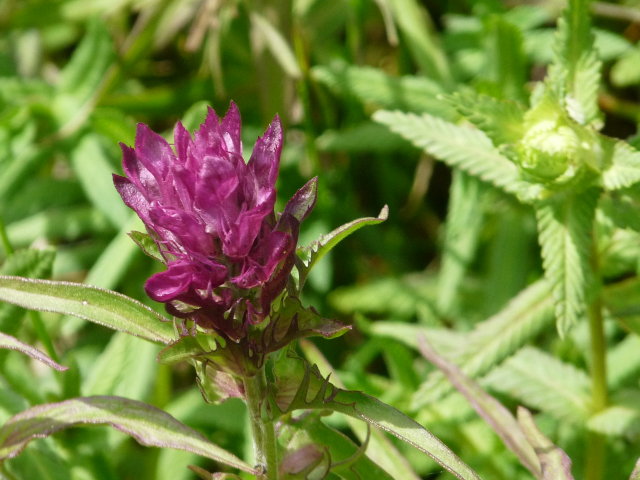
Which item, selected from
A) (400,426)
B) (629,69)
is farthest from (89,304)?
(629,69)

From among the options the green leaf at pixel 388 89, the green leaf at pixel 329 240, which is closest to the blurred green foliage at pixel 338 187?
the green leaf at pixel 388 89

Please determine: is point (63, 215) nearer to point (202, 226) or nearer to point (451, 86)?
point (451, 86)

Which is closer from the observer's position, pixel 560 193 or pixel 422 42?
pixel 560 193

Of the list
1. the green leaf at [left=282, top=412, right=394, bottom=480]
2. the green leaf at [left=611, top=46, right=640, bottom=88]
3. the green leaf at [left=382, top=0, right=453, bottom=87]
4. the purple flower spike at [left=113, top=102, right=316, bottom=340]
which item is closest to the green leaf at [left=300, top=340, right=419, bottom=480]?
the green leaf at [left=282, top=412, right=394, bottom=480]

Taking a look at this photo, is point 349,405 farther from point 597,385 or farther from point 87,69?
point 87,69

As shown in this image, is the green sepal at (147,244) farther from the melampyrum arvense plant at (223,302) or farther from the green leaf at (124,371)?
the green leaf at (124,371)
